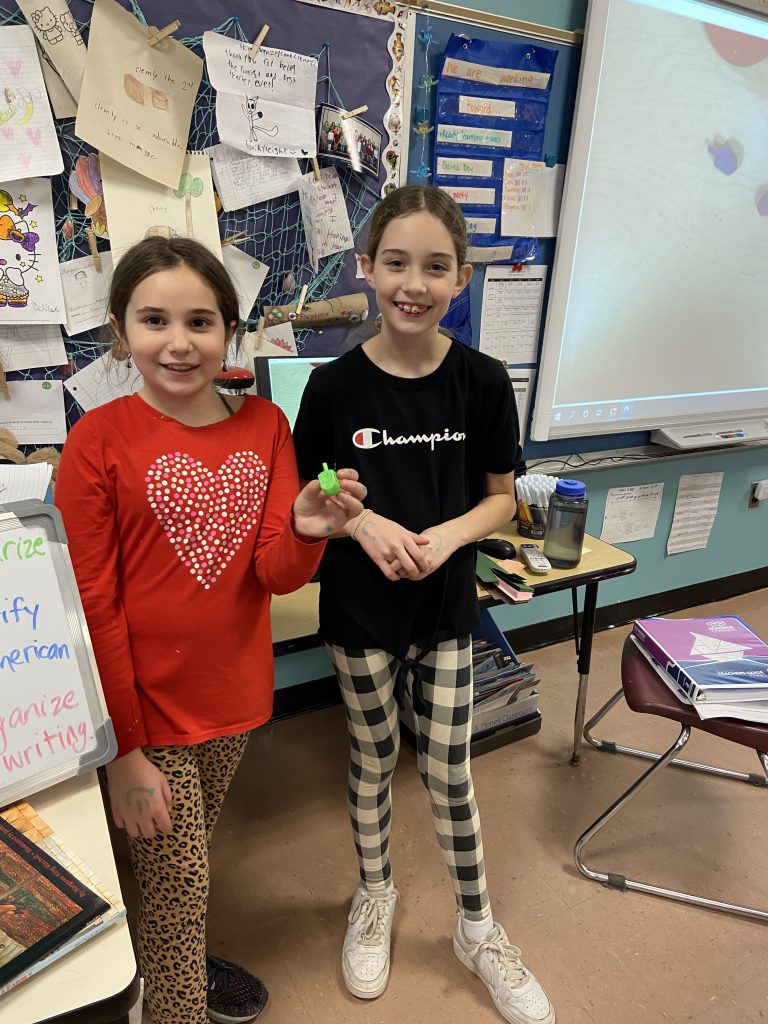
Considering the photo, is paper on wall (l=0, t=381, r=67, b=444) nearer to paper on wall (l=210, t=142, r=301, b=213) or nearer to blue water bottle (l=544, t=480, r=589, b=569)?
paper on wall (l=210, t=142, r=301, b=213)

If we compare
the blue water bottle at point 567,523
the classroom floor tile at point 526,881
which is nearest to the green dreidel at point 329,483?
the blue water bottle at point 567,523

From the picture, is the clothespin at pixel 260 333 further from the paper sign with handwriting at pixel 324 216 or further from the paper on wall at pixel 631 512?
the paper on wall at pixel 631 512

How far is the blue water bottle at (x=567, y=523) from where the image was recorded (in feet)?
5.32

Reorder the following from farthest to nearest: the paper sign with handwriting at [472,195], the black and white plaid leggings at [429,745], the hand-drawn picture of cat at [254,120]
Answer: the paper sign with handwriting at [472,195] → the hand-drawn picture of cat at [254,120] → the black and white plaid leggings at [429,745]

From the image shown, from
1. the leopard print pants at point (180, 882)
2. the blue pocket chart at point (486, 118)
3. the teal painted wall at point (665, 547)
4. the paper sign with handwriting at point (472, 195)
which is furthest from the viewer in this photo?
the teal painted wall at point (665, 547)

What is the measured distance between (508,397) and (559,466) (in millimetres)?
1151

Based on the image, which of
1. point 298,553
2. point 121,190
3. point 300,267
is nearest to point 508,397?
point 298,553

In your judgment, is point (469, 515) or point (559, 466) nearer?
point (469, 515)

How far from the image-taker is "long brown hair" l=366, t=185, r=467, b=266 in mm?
957

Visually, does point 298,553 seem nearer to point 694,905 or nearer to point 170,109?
point 170,109

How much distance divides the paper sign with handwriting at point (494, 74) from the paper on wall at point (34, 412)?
125cm

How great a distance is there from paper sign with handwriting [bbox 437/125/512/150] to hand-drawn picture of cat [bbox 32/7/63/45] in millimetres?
889

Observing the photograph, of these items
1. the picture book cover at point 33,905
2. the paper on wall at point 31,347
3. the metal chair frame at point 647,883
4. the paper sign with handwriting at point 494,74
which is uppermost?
the paper sign with handwriting at point 494,74

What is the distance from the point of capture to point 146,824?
2.89 ft
